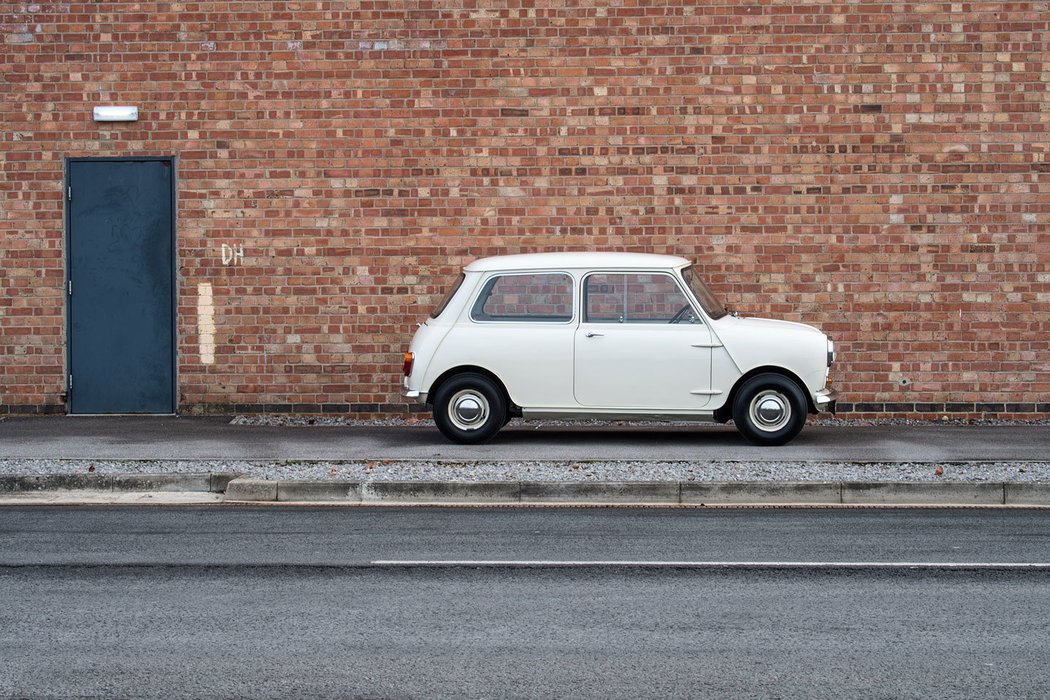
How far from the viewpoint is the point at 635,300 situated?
12797 millimetres

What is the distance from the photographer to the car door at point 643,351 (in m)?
12.8

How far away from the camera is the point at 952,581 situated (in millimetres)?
7500

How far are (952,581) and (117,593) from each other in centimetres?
437

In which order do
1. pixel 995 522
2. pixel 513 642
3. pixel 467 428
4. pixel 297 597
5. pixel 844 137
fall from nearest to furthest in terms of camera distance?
pixel 513 642 → pixel 297 597 → pixel 995 522 → pixel 467 428 → pixel 844 137

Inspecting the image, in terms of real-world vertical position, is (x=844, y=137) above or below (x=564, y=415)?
above

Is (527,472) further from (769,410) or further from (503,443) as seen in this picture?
(769,410)

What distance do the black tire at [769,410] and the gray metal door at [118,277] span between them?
6766mm

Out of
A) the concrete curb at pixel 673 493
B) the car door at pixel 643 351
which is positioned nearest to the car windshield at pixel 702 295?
the car door at pixel 643 351

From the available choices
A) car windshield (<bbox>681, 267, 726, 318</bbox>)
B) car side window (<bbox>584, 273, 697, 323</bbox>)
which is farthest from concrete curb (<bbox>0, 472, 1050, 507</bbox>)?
car windshield (<bbox>681, 267, 726, 318</bbox>)

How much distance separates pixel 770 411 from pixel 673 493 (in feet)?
8.68

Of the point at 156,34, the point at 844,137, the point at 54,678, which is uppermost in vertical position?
the point at 156,34

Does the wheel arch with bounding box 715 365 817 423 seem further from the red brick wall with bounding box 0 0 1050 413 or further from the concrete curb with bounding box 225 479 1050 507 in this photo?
the red brick wall with bounding box 0 0 1050 413

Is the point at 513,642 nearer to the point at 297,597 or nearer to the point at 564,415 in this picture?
the point at 297,597

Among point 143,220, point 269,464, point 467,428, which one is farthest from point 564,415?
point 143,220
